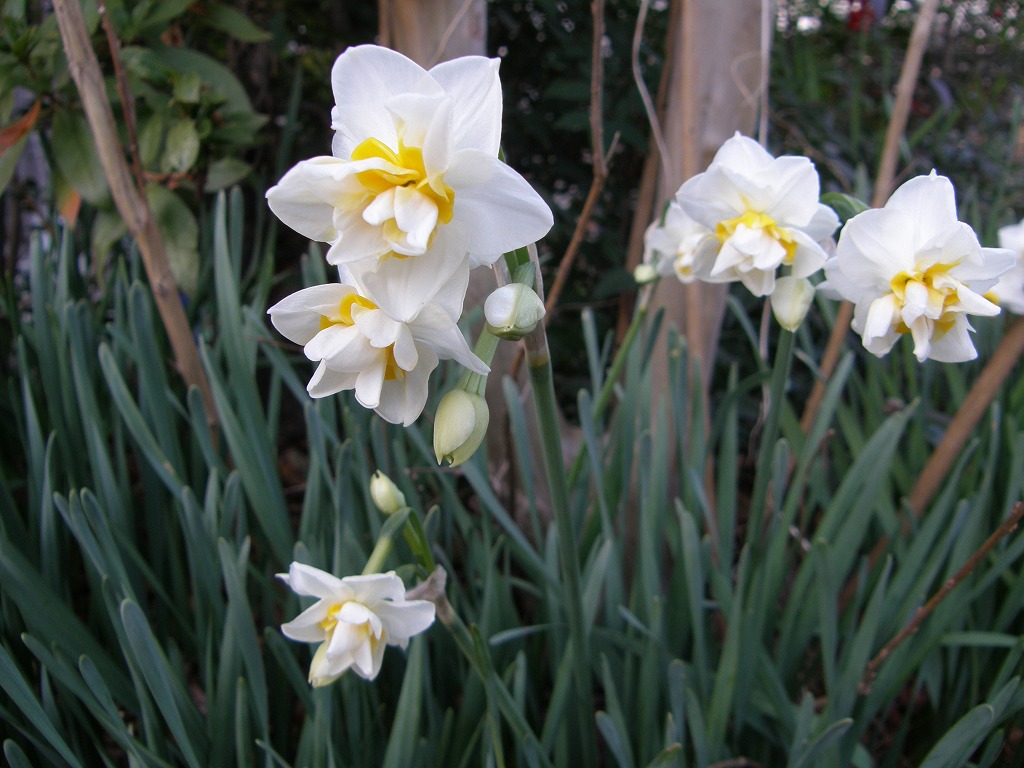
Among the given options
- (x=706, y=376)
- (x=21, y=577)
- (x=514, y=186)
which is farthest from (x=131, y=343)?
(x=706, y=376)

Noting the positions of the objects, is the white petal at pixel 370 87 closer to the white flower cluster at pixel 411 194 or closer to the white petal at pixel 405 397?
the white flower cluster at pixel 411 194

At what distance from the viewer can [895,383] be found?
140 cm

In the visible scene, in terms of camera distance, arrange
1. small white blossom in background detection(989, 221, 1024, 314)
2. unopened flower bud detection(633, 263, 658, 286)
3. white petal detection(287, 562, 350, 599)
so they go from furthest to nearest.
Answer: unopened flower bud detection(633, 263, 658, 286) → small white blossom in background detection(989, 221, 1024, 314) → white petal detection(287, 562, 350, 599)

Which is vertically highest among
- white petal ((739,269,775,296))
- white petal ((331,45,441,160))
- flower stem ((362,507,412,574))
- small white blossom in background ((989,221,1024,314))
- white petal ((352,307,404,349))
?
white petal ((331,45,441,160))

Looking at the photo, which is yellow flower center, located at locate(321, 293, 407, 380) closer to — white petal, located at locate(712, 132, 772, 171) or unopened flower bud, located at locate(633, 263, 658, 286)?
white petal, located at locate(712, 132, 772, 171)

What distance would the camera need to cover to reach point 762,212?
0.68m

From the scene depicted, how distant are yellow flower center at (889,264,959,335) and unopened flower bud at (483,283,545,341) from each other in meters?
0.34

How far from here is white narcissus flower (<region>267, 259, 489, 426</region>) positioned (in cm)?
44

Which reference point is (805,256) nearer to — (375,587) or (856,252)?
(856,252)

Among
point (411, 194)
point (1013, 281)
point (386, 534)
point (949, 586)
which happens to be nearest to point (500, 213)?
point (411, 194)

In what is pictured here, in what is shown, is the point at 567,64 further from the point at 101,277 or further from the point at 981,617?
the point at 981,617

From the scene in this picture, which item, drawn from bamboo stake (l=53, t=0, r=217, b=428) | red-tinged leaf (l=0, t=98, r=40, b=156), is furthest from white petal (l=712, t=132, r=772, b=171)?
red-tinged leaf (l=0, t=98, r=40, b=156)

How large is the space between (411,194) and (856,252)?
40 cm

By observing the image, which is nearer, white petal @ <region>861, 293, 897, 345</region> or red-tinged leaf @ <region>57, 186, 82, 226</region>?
white petal @ <region>861, 293, 897, 345</region>
